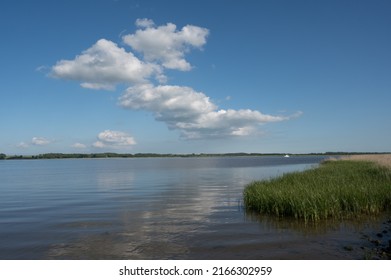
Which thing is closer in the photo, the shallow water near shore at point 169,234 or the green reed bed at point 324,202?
the shallow water near shore at point 169,234

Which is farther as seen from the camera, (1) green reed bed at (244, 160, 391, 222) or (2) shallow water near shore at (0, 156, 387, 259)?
(1) green reed bed at (244, 160, 391, 222)

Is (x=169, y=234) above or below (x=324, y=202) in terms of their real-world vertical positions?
below

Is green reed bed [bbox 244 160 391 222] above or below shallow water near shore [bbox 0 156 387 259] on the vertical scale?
above

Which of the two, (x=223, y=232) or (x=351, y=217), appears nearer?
(x=223, y=232)

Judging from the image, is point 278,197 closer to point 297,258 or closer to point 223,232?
point 223,232

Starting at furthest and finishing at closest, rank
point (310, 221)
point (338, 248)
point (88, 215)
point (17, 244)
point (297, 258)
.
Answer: point (88, 215), point (310, 221), point (17, 244), point (338, 248), point (297, 258)

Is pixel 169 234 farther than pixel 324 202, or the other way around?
pixel 324 202

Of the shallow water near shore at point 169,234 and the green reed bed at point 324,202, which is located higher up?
the green reed bed at point 324,202
